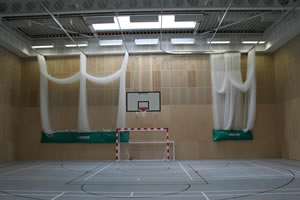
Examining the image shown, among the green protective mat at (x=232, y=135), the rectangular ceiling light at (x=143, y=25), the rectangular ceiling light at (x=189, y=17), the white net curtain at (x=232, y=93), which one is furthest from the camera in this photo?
the green protective mat at (x=232, y=135)

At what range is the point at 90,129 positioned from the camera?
15.6m

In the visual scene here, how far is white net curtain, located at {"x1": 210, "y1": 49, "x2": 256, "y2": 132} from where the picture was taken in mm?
14570

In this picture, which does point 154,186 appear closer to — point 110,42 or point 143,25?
point 143,25

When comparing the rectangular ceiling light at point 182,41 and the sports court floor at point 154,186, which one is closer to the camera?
the sports court floor at point 154,186

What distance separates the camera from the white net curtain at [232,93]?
14.6 m

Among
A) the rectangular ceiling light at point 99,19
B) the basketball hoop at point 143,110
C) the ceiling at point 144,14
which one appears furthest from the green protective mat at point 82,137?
the rectangular ceiling light at point 99,19

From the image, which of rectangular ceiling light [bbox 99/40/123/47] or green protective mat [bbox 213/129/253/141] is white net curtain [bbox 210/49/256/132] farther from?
rectangular ceiling light [bbox 99/40/123/47]

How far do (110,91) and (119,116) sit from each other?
2070 millimetres

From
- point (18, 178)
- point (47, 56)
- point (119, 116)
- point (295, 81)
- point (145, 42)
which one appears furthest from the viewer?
point (47, 56)

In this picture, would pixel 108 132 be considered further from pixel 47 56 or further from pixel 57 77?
pixel 47 56

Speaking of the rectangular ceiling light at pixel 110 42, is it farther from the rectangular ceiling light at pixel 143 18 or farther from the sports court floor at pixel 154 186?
the sports court floor at pixel 154 186

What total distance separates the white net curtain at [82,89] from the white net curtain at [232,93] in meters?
5.42

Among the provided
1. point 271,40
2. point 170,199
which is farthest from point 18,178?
point 271,40

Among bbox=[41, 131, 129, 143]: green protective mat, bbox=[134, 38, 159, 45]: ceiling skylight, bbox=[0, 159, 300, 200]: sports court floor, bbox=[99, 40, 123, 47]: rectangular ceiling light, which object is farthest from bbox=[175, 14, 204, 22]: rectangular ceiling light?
bbox=[0, 159, 300, 200]: sports court floor
